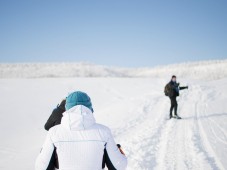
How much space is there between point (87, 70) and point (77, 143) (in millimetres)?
108343

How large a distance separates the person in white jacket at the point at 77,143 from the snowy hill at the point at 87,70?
282 ft

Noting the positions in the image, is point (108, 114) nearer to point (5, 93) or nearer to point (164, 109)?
point (164, 109)

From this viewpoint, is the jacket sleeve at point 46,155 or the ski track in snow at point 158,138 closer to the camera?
the jacket sleeve at point 46,155

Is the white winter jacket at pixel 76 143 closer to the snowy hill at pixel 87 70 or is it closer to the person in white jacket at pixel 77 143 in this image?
the person in white jacket at pixel 77 143

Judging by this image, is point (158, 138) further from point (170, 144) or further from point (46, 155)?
point (46, 155)

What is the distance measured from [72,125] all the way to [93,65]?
119081 millimetres

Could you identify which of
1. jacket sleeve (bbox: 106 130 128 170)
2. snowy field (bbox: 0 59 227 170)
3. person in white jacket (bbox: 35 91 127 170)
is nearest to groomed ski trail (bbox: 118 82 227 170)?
snowy field (bbox: 0 59 227 170)

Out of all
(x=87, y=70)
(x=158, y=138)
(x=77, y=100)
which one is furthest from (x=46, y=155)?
(x=87, y=70)

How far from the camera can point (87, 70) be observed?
110125mm

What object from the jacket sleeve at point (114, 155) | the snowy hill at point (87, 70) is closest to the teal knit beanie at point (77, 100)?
the jacket sleeve at point (114, 155)

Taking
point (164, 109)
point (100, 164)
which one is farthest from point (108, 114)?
point (100, 164)

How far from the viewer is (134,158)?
6863 millimetres

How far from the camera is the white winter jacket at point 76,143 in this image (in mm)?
2350

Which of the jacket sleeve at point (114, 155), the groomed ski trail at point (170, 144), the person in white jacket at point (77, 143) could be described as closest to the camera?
the person in white jacket at point (77, 143)
